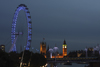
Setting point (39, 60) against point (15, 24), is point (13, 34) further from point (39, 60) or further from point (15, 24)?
point (39, 60)

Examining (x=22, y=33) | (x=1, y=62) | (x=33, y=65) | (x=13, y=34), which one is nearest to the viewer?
(x=1, y=62)

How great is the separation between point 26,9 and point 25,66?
48.9ft

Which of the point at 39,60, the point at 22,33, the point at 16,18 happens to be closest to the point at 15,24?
the point at 16,18

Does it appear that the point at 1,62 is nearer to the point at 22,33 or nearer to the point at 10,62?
the point at 10,62

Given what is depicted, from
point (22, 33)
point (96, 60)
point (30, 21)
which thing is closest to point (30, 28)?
point (30, 21)

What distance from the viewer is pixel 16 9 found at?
7044cm

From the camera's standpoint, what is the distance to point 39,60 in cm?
7831

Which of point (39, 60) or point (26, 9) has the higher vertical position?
point (26, 9)

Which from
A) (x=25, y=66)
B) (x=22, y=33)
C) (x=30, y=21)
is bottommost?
(x=25, y=66)

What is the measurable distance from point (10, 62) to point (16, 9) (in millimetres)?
34054

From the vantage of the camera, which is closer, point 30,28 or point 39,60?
point 30,28

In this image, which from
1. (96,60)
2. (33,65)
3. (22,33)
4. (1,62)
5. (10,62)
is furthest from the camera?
(96,60)

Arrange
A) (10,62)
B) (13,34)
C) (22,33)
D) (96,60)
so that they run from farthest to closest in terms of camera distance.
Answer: (96,60)
(13,34)
(22,33)
(10,62)

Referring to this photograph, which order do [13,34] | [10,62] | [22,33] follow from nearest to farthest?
[10,62], [22,33], [13,34]
